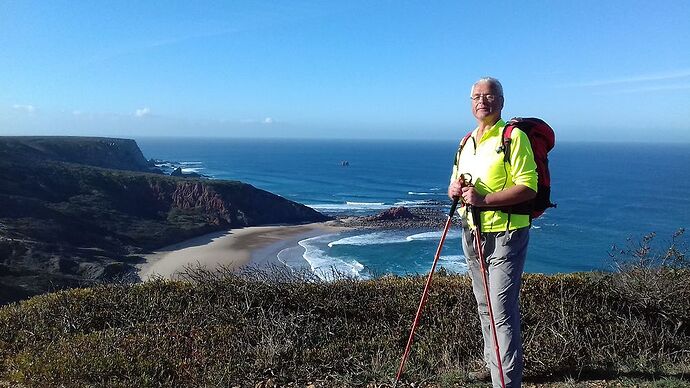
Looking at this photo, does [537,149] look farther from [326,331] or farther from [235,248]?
[235,248]

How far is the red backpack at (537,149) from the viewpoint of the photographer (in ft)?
9.55

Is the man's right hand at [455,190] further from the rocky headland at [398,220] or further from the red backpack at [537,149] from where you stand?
the rocky headland at [398,220]

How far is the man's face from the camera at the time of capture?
9.89 feet

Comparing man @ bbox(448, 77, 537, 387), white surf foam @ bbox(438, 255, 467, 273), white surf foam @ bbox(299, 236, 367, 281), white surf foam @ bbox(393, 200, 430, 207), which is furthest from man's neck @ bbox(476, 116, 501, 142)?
white surf foam @ bbox(393, 200, 430, 207)

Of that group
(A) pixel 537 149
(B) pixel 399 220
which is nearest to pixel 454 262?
(B) pixel 399 220

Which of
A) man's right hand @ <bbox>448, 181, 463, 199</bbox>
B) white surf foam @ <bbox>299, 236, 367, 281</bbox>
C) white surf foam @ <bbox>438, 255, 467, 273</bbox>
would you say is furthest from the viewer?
white surf foam @ <bbox>299, 236, 367, 281</bbox>

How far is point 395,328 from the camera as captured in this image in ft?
14.5

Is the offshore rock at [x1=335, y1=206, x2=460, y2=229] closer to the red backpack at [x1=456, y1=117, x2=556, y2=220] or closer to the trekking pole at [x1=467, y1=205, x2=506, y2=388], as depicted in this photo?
the trekking pole at [x1=467, y1=205, x2=506, y2=388]

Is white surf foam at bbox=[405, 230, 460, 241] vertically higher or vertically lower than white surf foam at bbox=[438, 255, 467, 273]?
lower

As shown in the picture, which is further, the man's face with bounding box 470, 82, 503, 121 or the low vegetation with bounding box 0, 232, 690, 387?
the low vegetation with bounding box 0, 232, 690, 387

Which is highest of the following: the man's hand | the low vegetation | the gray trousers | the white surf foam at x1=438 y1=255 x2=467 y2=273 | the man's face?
the man's face

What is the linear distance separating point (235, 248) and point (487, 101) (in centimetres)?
3247

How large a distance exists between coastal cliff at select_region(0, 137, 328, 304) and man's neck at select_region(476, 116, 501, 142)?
73.7 ft

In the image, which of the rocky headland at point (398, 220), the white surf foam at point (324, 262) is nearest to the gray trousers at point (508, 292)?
the white surf foam at point (324, 262)
